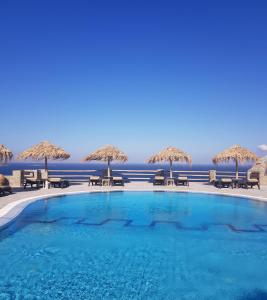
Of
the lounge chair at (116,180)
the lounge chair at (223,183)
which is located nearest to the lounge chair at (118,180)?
the lounge chair at (116,180)

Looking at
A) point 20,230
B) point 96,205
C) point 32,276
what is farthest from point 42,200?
point 32,276

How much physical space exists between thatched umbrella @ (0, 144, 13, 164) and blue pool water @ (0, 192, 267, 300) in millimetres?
3624

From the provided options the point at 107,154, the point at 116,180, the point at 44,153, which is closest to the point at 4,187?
the point at 44,153

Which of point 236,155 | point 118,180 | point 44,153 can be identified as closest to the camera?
point 44,153

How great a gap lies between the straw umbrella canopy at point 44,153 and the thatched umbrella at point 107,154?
6.67 feet

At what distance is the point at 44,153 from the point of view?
56.9 ft

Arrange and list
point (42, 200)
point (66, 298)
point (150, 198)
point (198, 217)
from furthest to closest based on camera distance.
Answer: point (150, 198) → point (42, 200) → point (198, 217) → point (66, 298)

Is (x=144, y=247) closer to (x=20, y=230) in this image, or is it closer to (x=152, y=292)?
(x=152, y=292)

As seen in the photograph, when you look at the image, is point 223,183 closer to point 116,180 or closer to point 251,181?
point 251,181

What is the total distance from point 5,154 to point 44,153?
9.42 feet

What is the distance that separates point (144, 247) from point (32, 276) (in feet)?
9.13

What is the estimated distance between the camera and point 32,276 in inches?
223

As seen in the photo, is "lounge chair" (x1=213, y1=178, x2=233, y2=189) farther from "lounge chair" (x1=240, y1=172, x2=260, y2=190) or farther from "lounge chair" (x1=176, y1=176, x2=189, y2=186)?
"lounge chair" (x1=176, y1=176, x2=189, y2=186)

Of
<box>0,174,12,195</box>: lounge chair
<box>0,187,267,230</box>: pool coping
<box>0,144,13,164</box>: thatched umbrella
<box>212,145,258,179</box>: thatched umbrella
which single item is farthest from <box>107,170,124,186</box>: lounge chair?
<box>0,174,12,195</box>: lounge chair
